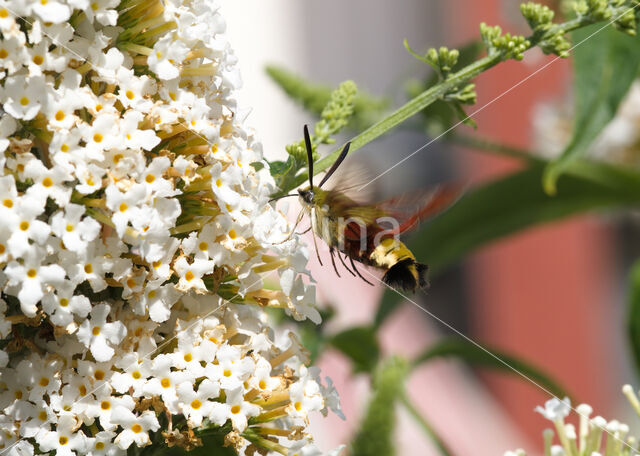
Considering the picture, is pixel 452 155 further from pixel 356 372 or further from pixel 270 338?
pixel 270 338

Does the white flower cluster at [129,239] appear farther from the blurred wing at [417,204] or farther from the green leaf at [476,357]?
the green leaf at [476,357]

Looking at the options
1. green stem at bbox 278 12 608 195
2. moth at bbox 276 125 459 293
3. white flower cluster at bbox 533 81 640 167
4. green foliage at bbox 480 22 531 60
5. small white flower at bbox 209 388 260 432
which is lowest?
white flower cluster at bbox 533 81 640 167

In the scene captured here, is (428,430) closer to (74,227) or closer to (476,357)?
(476,357)

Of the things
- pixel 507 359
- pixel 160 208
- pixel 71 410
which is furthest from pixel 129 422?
pixel 507 359

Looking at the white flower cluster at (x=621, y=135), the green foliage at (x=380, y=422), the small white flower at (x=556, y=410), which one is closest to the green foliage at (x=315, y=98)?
the green foliage at (x=380, y=422)

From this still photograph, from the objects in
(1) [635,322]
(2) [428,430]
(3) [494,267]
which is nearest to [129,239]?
(2) [428,430]

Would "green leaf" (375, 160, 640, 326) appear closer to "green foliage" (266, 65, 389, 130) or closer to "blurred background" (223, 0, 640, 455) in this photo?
"green foliage" (266, 65, 389, 130)

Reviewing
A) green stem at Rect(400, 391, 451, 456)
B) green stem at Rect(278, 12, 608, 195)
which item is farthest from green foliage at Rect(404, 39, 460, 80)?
green stem at Rect(400, 391, 451, 456)
